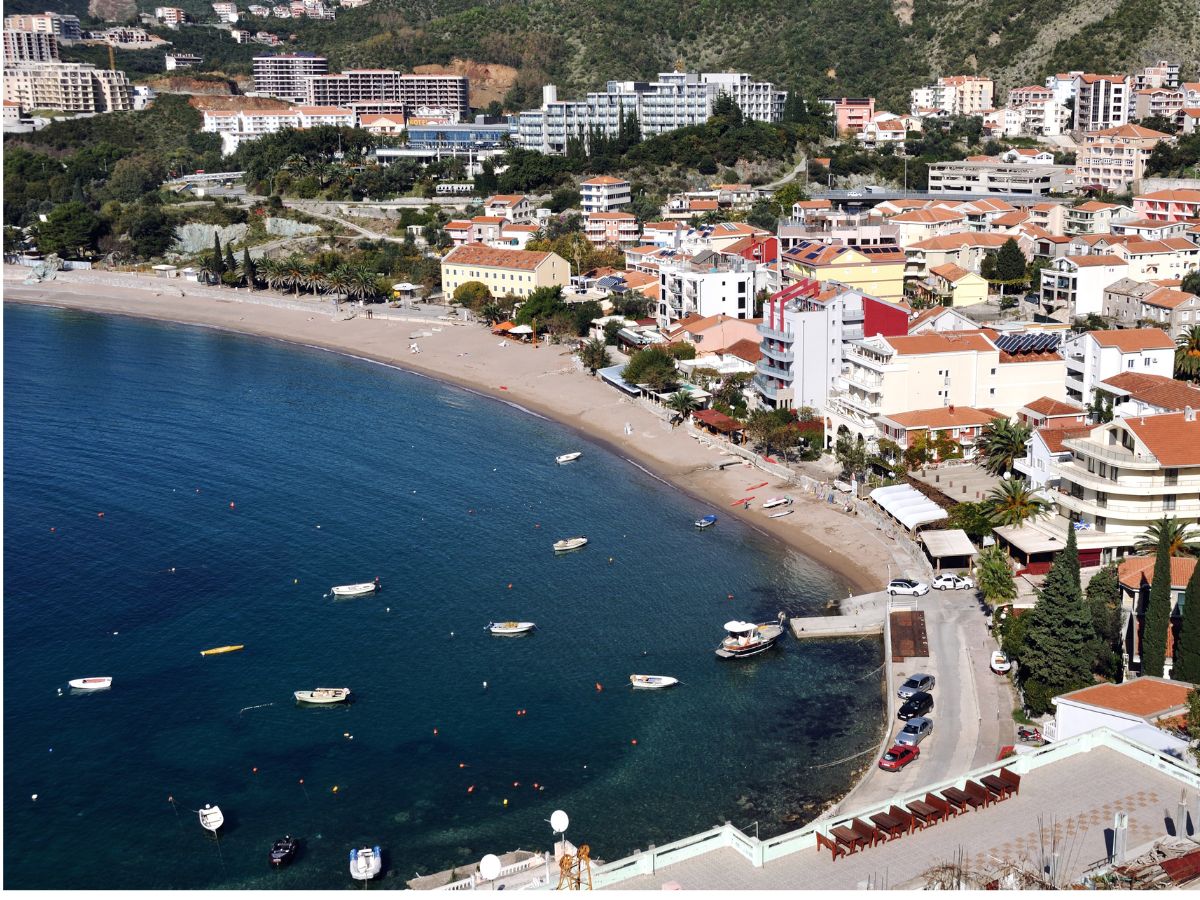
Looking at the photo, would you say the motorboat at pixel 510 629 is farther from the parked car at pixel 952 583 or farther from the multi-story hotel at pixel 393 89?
the multi-story hotel at pixel 393 89

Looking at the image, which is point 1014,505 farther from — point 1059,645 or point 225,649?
point 225,649

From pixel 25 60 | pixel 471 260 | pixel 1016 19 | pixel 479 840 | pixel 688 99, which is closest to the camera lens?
pixel 479 840

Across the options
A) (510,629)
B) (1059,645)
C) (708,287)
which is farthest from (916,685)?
(708,287)

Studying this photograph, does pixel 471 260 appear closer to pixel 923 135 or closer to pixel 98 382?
pixel 98 382

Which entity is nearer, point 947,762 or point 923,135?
point 947,762

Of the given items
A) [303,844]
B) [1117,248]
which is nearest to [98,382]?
[303,844]

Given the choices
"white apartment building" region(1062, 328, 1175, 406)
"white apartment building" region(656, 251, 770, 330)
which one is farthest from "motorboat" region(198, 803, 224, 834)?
"white apartment building" region(656, 251, 770, 330)

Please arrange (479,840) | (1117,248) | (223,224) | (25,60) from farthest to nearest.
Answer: (25,60) → (223,224) → (1117,248) → (479,840)
